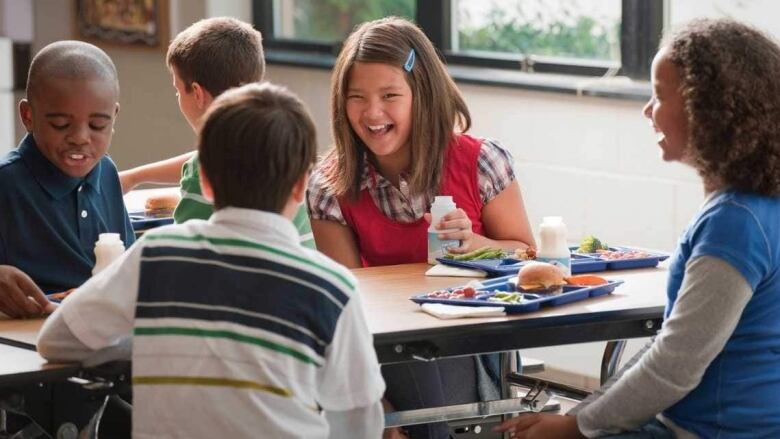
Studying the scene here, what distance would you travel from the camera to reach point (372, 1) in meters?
5.62

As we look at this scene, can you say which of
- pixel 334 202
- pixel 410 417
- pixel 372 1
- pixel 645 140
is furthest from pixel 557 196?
pixel 410 417

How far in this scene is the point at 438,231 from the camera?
3033 mm

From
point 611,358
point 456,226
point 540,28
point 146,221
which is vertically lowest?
point 611,358

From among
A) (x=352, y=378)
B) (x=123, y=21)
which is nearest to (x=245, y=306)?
(x=352, y=378)

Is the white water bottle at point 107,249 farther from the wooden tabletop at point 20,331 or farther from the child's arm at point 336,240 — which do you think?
the child's arm at point 336,240

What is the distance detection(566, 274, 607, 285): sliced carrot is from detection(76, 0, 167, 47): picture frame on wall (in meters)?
3.80

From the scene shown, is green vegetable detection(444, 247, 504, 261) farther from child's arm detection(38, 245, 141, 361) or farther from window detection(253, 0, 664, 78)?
window detection(253, 0, 664, 78)

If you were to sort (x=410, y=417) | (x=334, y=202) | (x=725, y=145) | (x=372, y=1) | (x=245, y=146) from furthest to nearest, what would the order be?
(x=372, y=1), (x=334, y=202), (x=410, y=417), (x=725, y=145), (x=245, y=146)

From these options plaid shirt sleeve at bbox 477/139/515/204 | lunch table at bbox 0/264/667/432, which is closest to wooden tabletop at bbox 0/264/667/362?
lunch table at bbox 0/264/667/432

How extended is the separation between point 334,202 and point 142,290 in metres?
1.19

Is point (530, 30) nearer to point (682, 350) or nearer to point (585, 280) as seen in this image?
point (585, 280)

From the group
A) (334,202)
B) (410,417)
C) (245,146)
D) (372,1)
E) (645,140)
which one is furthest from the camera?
(372,1)

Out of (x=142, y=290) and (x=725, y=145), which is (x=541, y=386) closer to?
(x=725, y=145)

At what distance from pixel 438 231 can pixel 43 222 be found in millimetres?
835
